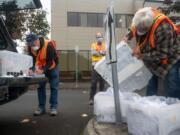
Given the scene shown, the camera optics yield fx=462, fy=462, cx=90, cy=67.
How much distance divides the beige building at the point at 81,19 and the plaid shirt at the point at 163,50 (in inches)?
1123

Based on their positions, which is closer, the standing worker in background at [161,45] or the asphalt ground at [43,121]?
the standing worker in background at [161,45]

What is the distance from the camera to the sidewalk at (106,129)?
17.2 feet

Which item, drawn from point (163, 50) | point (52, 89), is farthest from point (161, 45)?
point (52, 89)

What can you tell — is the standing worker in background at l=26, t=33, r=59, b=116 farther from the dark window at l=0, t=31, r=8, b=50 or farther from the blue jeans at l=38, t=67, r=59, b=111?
the dark window at l=0, t=31, r=8, b=50

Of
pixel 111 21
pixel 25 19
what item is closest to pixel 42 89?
pixel 111 21

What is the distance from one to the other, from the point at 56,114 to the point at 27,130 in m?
1.29

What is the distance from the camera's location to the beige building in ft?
113

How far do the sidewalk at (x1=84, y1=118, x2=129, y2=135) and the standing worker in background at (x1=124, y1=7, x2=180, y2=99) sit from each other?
2.30 ft

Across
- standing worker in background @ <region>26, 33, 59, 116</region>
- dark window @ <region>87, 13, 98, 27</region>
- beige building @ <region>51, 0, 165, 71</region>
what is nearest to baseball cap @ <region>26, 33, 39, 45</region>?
standing worker in background @ <region>26, 33, 59, 116</region>

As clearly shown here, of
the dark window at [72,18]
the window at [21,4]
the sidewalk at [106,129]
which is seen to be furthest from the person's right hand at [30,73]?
the dark window at [72,18]

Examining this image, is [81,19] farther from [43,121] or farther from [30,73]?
[30,73]

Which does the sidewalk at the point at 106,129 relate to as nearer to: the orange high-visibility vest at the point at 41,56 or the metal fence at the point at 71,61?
the orange high-visibility vest at the point at 41,56

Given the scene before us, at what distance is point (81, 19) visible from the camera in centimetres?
3575

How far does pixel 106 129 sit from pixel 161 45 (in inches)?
46.2
